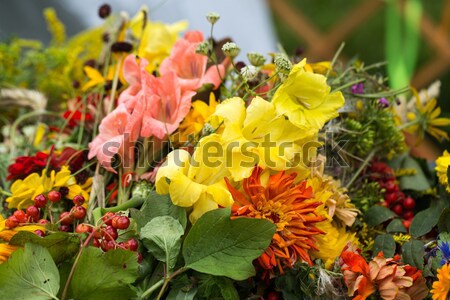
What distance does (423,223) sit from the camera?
0.69 m

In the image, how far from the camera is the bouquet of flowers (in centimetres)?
56

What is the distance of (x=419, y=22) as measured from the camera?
2.16m

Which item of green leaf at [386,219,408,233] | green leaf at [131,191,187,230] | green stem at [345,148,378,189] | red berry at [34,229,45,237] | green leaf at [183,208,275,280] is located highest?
red berry at [34,229,45,237]

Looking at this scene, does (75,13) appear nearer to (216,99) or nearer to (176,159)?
(216,99)

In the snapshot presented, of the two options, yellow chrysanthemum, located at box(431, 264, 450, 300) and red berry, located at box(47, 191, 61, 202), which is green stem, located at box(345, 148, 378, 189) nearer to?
yellow chrysanthemum, located at box(431, 264, 450, 300)

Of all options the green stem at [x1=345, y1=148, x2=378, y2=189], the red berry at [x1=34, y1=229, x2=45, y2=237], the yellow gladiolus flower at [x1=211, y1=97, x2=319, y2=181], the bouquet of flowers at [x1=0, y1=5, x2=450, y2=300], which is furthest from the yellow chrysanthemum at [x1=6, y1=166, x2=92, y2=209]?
the green stem at [x1=345, y1=148, x2=378, y2=189]

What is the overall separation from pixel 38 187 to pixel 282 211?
308 mm

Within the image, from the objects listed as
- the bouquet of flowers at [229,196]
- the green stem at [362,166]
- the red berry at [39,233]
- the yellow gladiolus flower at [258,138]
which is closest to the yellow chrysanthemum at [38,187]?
the bouquet of flowers at [229,196]

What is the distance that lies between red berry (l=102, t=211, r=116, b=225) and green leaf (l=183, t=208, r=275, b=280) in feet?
0.27

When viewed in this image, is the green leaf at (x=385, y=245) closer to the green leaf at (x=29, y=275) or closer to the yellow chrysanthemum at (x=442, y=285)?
the yellow chrysanthemum at (x=442, y=285)

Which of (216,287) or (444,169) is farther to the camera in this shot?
(444,169)

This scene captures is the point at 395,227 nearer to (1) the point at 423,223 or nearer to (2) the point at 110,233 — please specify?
(1) the point at 423,223

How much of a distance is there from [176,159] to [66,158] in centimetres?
24

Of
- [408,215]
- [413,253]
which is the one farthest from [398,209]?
[413,253]
